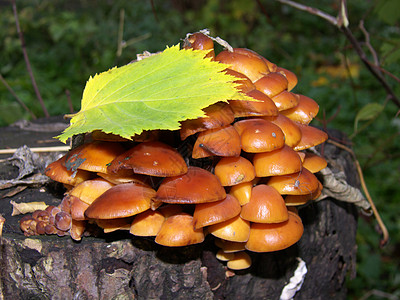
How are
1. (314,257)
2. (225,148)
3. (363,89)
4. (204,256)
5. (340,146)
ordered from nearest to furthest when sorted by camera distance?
(225,148), (204,256), (314,257), (340,146), (363,89)

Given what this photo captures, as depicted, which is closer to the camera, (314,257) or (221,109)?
(221,109)

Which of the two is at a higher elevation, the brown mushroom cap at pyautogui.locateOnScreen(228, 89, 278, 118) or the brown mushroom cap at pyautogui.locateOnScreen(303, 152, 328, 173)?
the brown mushroom cap at pyautogui.locateOnScreen(228, 89, 278, 118)

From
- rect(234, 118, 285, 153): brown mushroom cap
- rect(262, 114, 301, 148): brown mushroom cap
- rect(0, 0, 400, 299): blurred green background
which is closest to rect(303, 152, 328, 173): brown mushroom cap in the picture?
rect(262, 114, 301, 148): brown mushroom cap

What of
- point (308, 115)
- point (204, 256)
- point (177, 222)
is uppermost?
point (308, 115)

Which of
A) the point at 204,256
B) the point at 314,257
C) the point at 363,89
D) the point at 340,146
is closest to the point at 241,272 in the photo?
the point at 204,256

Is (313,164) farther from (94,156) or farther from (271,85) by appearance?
(94,156)

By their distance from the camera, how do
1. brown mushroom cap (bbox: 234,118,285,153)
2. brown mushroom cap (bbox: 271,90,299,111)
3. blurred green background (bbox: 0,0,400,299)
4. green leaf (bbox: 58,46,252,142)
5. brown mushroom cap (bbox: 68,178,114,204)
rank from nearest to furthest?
green leaf (bbox: 58,46,252,142)
brown mushroom cap (bbox: 234,118,285,153)
brown mushroom cap (bbox: 68,178,114,204)
brown mushroom cap (bbox: 271,90,299,111)
blurred green background (bbox: 0,0,400,299)

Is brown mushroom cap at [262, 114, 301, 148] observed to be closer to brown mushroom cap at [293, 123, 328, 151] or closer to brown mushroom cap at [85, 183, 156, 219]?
brown mushroom cap at [293, 123, 328, 151]

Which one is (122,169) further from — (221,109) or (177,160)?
(221,109)
